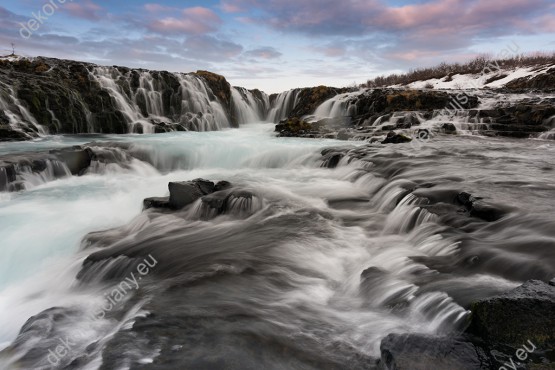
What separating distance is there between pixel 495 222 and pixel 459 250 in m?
1.30

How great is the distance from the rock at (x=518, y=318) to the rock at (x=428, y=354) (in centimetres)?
20

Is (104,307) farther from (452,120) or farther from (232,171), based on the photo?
(452,120)

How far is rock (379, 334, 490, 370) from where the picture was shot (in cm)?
280

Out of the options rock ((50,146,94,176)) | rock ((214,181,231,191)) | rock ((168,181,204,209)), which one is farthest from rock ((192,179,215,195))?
rock ((50,146,94,176))

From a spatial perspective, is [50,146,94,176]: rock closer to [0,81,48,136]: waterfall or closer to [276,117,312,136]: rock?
[0,81,48,136]: waterfall

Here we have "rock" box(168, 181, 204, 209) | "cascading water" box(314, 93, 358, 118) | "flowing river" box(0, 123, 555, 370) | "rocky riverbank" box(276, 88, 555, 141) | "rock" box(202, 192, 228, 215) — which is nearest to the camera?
"flowing river" box(0, 123, 555, 370)

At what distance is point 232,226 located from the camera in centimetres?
753

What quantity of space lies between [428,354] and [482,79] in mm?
49790

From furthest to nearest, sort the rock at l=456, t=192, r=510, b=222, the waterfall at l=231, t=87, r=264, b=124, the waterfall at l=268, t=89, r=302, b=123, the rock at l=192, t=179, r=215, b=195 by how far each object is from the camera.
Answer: the waterfall at l=268, t=89, r=302, b=123
the waterfall at l=231, t=87, r=264, b=124
the rock at l=192, t=179, r=215, b=195
the rock at l=456, t=192, r=510, b=222

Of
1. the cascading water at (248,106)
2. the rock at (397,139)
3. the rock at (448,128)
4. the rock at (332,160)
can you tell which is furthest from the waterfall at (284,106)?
the rock at (332,160)

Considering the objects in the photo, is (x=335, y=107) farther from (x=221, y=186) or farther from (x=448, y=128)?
(x=221, y=186)

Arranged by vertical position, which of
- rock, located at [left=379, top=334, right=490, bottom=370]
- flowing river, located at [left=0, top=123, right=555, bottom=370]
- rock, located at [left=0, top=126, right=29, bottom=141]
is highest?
rock, located at [left=0, top=126, right=29, bottom=141]

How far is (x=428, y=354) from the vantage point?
2896mm

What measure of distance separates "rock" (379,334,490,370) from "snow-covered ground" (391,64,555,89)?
42.4 meters
